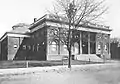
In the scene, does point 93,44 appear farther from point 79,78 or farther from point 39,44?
point 79,78

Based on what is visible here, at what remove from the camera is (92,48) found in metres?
37.6

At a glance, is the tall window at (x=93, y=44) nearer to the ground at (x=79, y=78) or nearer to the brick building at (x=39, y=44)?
the brick building at (x=39, y=44)

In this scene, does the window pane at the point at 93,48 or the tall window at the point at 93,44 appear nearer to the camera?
the tall window at the point at 93,44

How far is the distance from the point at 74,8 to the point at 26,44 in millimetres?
26829

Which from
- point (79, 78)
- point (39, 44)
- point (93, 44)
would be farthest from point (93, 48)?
point (79, 78)

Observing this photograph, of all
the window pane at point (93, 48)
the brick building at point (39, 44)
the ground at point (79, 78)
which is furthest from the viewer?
the window pane at point (93, 48)

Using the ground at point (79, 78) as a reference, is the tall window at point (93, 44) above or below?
above

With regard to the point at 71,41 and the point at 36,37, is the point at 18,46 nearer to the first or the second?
the point at 36,37

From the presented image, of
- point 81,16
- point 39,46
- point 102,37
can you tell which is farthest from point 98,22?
point 102,37

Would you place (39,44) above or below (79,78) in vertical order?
above

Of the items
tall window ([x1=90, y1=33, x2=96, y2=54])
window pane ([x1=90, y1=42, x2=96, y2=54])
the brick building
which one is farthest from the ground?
window pane ([x1=90, y1=42, x2=96, y2=54])

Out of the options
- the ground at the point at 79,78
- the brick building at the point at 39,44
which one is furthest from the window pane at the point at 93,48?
the ground at the point at 79,78

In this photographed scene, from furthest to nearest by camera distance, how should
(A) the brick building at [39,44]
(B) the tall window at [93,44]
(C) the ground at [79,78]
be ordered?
(B) the tall window at [93,44] → (A) the brick building at [39,44] → (C) the ground at [79,78]

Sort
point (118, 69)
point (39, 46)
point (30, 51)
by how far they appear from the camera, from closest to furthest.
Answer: point (118, 69)
point (39, 46)
point (30, 51)
